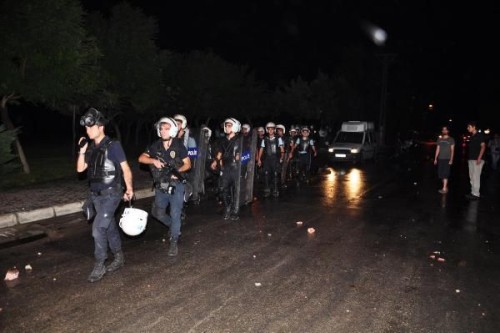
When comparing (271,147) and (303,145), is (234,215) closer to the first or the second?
(271,147)

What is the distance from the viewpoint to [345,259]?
5.93 meters

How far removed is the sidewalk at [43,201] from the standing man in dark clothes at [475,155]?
338 inches

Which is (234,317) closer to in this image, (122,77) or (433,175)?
(433,175)

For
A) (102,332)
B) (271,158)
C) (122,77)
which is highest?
(122,77)

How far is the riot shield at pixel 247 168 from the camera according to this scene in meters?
8.55

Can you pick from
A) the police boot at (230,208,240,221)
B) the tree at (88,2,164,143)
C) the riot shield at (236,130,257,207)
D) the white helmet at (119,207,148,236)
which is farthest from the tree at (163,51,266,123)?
the white helmet at (119,207,148,236)

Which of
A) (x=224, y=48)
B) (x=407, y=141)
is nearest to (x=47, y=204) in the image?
(x=407, y=141)

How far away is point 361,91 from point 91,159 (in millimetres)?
41789

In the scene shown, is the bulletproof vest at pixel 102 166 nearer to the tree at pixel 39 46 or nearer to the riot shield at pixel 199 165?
the riot shield at pixel 199 165

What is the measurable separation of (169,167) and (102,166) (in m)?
1.04

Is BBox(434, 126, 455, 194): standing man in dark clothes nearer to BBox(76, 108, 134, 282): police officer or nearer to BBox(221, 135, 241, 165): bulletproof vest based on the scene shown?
BBox(221, 135, 241, 165): bulletproof vest

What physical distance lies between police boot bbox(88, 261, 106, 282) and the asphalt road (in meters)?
0.08

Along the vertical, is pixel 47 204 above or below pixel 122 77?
below

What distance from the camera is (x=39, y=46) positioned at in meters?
11.7
